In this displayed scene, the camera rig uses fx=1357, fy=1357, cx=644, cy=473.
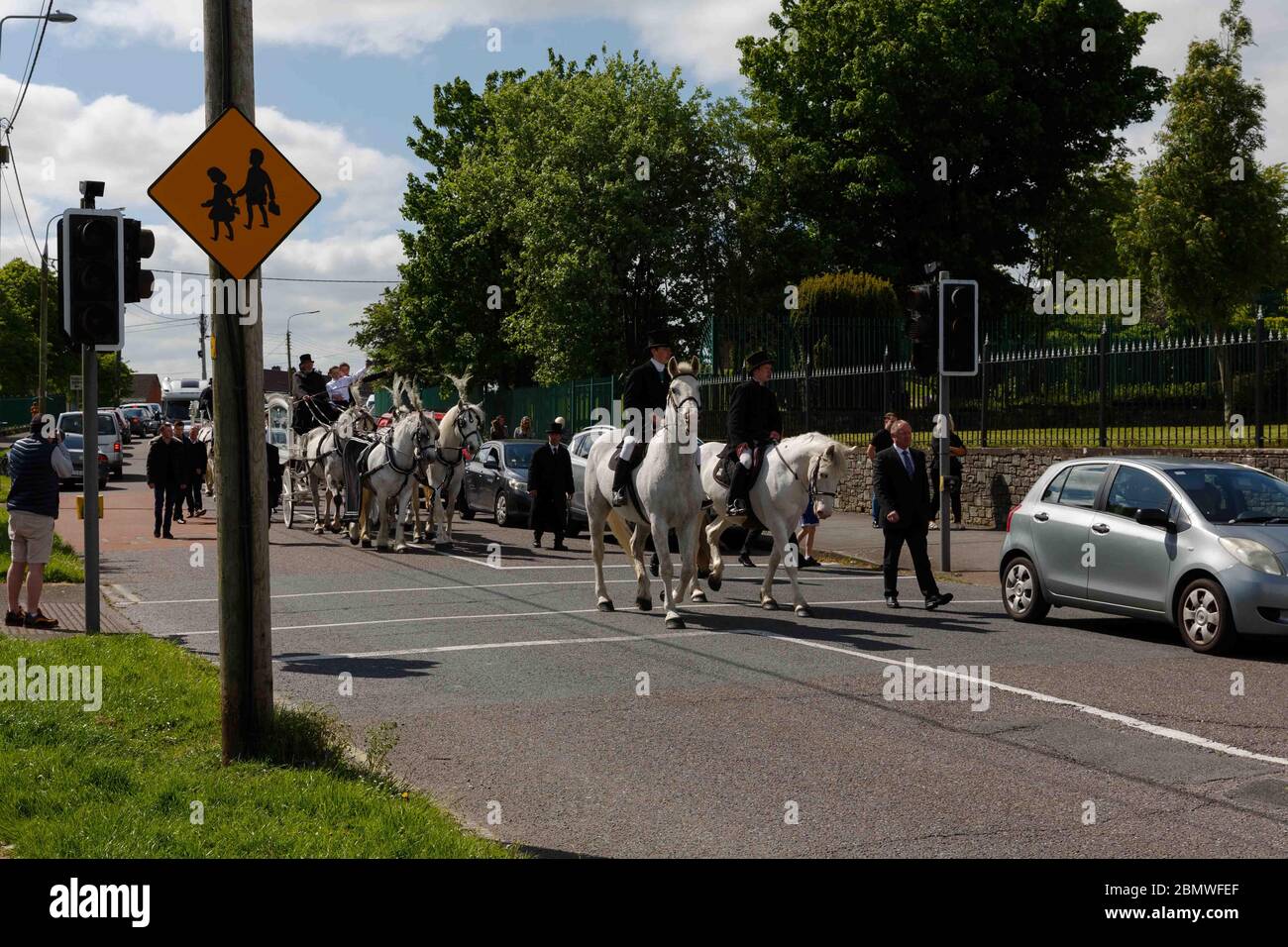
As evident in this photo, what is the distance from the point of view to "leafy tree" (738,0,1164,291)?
4200 cm

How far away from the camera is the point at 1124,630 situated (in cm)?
1265

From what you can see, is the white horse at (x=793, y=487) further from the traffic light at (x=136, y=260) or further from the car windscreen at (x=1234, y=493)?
the traffic light at (x=136, y=260)

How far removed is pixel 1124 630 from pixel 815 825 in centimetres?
750

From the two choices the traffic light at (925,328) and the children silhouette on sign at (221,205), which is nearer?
the children silhouette on sign at (221,205)

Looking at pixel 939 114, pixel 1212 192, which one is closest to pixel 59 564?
pixel 1212 192

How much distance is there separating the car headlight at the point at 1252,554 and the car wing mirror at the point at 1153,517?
23.2 inches

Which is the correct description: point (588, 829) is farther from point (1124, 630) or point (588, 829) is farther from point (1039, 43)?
point (1039, 43)

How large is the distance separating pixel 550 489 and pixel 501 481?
5.12 m

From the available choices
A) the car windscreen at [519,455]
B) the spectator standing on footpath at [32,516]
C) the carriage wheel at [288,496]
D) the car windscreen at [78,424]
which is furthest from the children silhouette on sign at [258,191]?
the car windscreen at [78,424]

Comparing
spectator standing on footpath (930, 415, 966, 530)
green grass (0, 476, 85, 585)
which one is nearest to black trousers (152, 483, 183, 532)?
green grass (0, 476, 85, 585)

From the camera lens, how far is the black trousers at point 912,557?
45.1 feet

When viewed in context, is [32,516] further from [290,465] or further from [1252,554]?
[290,465]
